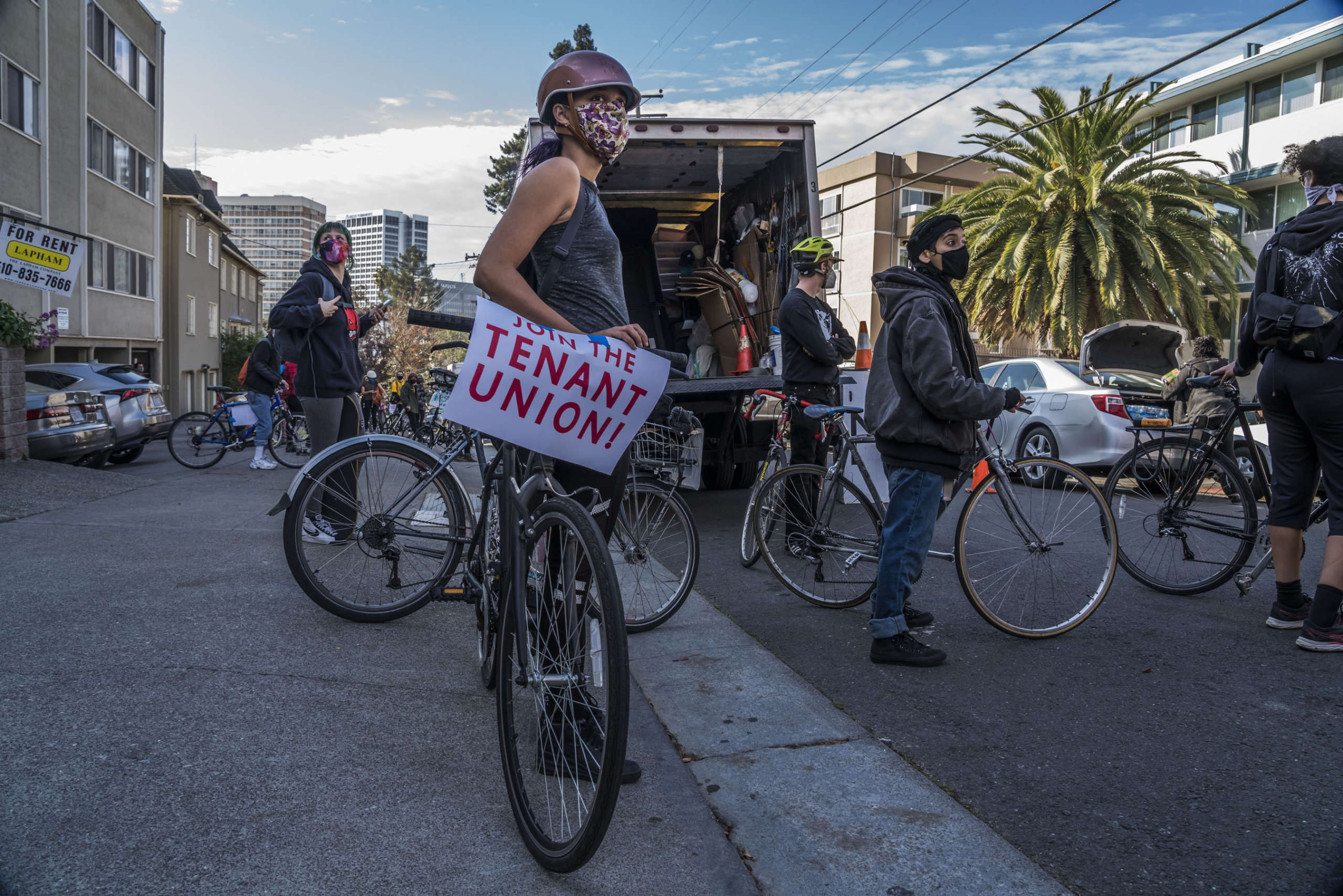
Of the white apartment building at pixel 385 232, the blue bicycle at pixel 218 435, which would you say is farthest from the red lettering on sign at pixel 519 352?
the white apartment building at pixel 385 232

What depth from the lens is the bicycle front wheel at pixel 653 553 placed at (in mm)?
4273

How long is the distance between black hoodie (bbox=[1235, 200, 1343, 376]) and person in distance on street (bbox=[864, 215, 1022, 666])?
1410 mm

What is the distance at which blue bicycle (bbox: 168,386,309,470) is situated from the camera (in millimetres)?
12648

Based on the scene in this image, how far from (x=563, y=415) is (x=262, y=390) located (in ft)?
38.7

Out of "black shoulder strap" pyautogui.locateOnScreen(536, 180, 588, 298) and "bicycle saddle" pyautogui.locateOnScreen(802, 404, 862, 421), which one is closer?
"black shoulder strap" pyautogui.locateOnScreen(536, 180, 588, 298)

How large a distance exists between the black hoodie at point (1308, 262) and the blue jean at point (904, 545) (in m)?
1.80

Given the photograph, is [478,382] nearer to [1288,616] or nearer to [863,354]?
[1288,616]

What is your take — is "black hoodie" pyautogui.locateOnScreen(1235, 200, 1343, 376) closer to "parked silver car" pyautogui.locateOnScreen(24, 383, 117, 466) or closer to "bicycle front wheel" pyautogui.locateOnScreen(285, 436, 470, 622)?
"bicycle front wheel" pyautogui.locateOnScreen(285, 436, 470, 622)

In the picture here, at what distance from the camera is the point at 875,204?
43656 millimetres

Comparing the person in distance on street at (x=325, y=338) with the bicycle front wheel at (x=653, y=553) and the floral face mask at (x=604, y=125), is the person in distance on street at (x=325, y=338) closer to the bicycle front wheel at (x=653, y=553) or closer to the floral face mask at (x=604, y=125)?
the bicycle front wheel at (x=653, y=553)

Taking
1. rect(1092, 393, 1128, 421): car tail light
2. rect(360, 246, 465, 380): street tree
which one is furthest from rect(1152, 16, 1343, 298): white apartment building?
rect(360, 246, 465, 380): street tree

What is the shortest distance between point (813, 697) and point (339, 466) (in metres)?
2.15

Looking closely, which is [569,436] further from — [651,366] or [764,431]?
[764,431]

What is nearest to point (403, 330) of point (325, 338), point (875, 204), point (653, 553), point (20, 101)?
point (875, 204)
